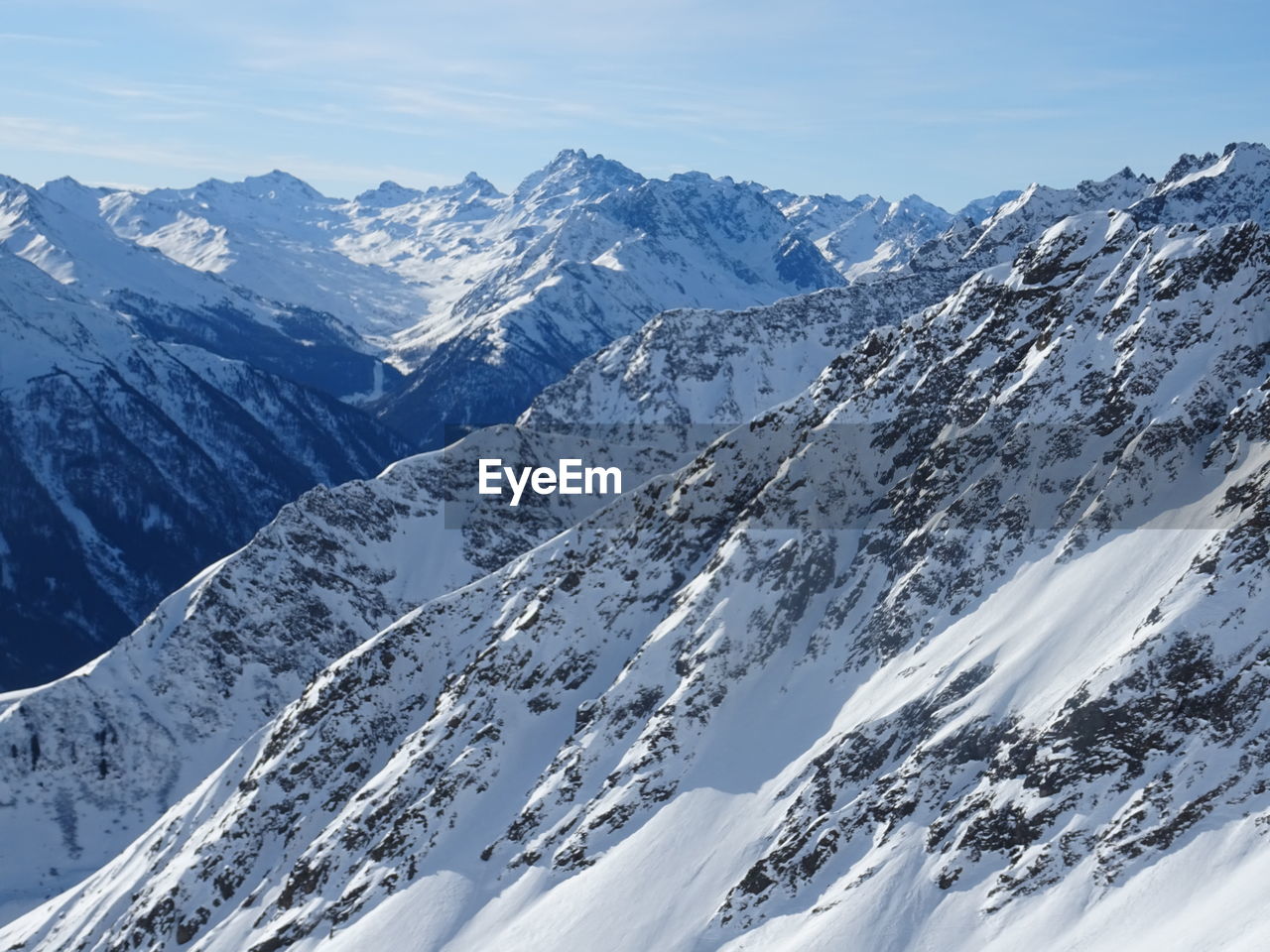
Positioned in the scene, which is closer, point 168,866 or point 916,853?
point 916,853

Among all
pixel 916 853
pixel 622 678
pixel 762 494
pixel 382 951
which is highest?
pixel 762 494

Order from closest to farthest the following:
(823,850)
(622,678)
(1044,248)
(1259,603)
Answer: (1259,603) < (823,850) < (622,678) < (1044,248)

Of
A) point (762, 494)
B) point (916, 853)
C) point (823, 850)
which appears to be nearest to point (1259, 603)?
point (916, 853)

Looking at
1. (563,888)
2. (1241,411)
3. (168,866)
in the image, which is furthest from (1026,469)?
(168,866)

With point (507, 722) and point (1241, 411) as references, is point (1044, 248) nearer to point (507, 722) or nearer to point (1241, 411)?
point (1241, 411)

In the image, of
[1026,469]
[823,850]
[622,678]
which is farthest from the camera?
[622,678]

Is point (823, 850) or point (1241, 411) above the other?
point (1241, 411)

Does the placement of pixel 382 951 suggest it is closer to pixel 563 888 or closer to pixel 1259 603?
pixel 563 888
